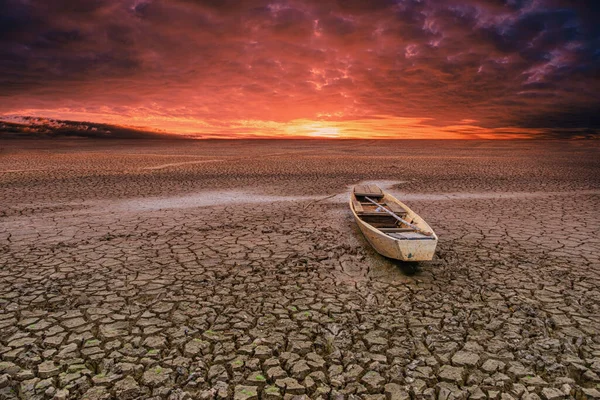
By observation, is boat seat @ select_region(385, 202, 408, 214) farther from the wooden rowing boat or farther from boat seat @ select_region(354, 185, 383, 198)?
boat seat @ select_region(354, 185, 383, 198)

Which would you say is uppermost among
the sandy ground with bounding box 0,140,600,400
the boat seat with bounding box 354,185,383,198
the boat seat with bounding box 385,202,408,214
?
the boat seat with bounding box 354,185,383,198

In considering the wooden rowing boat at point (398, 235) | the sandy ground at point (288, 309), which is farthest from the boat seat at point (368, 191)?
the sandy ground at point (288, 309)

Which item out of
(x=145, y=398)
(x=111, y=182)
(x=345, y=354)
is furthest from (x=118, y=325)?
(x=111, y=182)

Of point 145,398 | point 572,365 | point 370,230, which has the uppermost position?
point 370,230

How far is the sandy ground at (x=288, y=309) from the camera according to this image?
120 inches

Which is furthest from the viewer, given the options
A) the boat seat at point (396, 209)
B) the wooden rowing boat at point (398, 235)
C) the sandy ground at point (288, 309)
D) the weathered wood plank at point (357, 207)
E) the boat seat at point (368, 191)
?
the boat seat at point (368, 191)

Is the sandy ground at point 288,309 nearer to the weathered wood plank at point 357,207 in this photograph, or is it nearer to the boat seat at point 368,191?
the weathered wood plank at point 357,207

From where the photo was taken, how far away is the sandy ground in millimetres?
3049

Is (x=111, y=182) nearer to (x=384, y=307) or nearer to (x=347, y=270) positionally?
(x=347, y=270)

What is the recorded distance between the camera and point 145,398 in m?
2.84

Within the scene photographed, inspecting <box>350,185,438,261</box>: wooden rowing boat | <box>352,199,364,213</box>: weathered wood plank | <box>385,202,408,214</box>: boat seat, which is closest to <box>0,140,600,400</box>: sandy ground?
<box>350,185,438,261</box>: wooden rowing boat

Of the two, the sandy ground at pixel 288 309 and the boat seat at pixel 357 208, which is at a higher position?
the boat seat at pixel 357 208

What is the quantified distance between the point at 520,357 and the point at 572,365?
399mm

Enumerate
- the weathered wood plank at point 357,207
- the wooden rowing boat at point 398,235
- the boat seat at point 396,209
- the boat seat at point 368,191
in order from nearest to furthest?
1. the wooden rowing boat at point 398,235
2. the boat seat at point 396,209
3. the weathered wood plank at point 357,207
4. the boat seat at point 368,191
